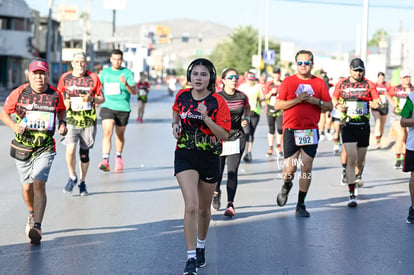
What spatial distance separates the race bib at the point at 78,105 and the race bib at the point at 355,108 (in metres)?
3.49

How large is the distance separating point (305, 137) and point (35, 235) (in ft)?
11.4

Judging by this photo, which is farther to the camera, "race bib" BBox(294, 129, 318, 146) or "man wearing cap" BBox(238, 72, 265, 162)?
"man wearing cap" BBox(238, 72, 265, 162)

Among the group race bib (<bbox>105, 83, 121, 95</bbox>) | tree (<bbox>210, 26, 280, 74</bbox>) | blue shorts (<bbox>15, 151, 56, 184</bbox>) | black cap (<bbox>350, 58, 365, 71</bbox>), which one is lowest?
blue shorts (<bbox>15, 151, 56, 184</bbox>)

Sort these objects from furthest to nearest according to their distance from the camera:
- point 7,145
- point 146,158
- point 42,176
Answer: point 7,145 < point 146,158 < point 42,176

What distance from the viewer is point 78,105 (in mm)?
11508

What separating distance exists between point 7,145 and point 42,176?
38.9 feet

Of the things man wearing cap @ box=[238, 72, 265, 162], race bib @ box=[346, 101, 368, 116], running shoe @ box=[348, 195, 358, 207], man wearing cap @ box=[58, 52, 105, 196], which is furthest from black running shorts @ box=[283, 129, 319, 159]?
man wearing cap @ box=[238, 72, 265, 162]

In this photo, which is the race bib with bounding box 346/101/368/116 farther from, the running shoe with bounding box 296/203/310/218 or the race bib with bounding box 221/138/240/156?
the race bib with bounding box 221/138/240/156

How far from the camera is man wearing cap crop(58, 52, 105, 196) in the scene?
11.4m

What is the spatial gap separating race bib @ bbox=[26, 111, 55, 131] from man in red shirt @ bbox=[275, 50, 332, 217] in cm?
288

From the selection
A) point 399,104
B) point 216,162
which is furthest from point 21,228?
point 399,104

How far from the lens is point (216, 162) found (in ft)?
23.6

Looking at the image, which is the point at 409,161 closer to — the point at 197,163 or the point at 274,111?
the point at 197,163

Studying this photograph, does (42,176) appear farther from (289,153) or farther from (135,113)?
(135,113)
